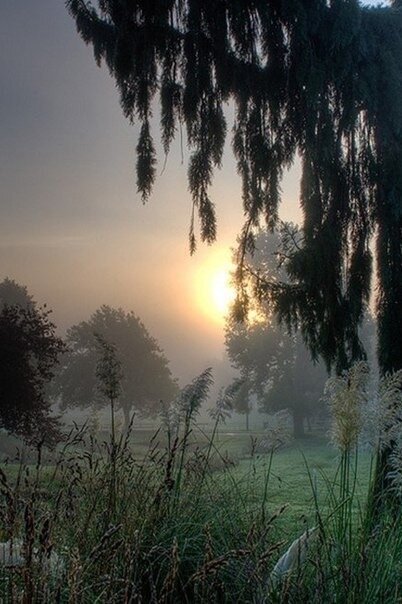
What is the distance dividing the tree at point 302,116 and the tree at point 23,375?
318 inches

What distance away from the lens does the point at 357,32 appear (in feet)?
21.6

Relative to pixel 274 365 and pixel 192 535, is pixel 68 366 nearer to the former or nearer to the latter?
pixel 274 365

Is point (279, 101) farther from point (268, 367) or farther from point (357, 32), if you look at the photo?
point (268, 367)

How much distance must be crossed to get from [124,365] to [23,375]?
80.4ft

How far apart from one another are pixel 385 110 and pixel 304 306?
2.54m

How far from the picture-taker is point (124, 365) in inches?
1513

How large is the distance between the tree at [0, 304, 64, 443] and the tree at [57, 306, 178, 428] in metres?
20.4

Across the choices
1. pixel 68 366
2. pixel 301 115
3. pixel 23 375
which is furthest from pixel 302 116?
pixel 68 366

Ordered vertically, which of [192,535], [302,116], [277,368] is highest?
[302,116]

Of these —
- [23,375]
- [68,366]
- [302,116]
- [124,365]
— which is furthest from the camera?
[124,365]

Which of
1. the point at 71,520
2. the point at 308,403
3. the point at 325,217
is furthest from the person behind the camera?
the point at 308,403

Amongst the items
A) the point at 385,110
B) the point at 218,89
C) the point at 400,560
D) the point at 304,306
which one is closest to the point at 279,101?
the point at 218,89

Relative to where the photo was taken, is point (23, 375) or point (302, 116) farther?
point (23, 375)

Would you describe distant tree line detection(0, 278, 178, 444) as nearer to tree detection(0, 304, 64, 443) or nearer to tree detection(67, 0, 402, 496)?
tree detection(0, 304, 64, 443)
